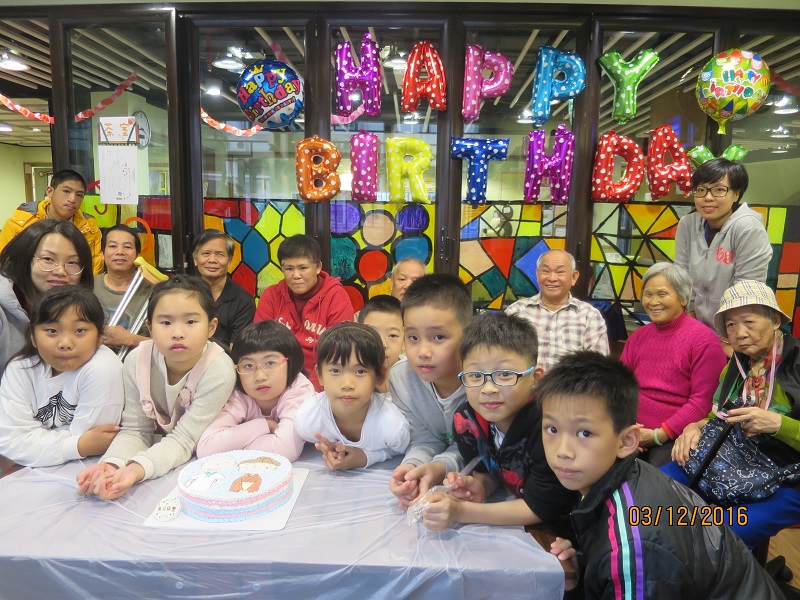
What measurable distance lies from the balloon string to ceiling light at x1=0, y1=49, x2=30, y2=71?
5739mm

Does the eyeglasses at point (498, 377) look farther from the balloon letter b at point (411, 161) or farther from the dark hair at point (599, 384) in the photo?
the balloon letter b at point (411, 161)

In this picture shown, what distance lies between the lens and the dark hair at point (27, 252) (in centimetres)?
197

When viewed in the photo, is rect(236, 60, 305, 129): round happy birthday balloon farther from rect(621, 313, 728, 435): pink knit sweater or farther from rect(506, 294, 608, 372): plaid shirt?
rect(621, 313, 728, 435): pink knit sweater

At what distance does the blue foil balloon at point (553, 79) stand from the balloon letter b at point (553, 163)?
139mm

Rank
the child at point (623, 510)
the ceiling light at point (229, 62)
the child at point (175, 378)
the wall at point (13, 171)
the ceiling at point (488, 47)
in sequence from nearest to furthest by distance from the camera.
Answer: the child at point (623, 510) → the child at point (175, 378) → the ceiling at point (488, 47) → the ceiling light at point (229, 62) → the wall at point (13, 171)

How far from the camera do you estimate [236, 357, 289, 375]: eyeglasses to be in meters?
1.60

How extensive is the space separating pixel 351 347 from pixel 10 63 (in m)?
4.75

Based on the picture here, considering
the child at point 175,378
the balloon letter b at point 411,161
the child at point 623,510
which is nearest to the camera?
the child at point 623,510

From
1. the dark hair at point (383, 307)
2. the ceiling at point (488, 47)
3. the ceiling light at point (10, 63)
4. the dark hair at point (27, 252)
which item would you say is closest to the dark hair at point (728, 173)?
the ceiling at point (488, 47)

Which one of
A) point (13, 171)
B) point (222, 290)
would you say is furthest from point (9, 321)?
point (13, 171)

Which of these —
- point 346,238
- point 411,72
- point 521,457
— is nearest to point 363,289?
point 346,238

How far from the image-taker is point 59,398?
4.97 feet

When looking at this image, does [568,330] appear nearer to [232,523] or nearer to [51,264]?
[232,523]

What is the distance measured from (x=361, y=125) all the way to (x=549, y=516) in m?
3.07
